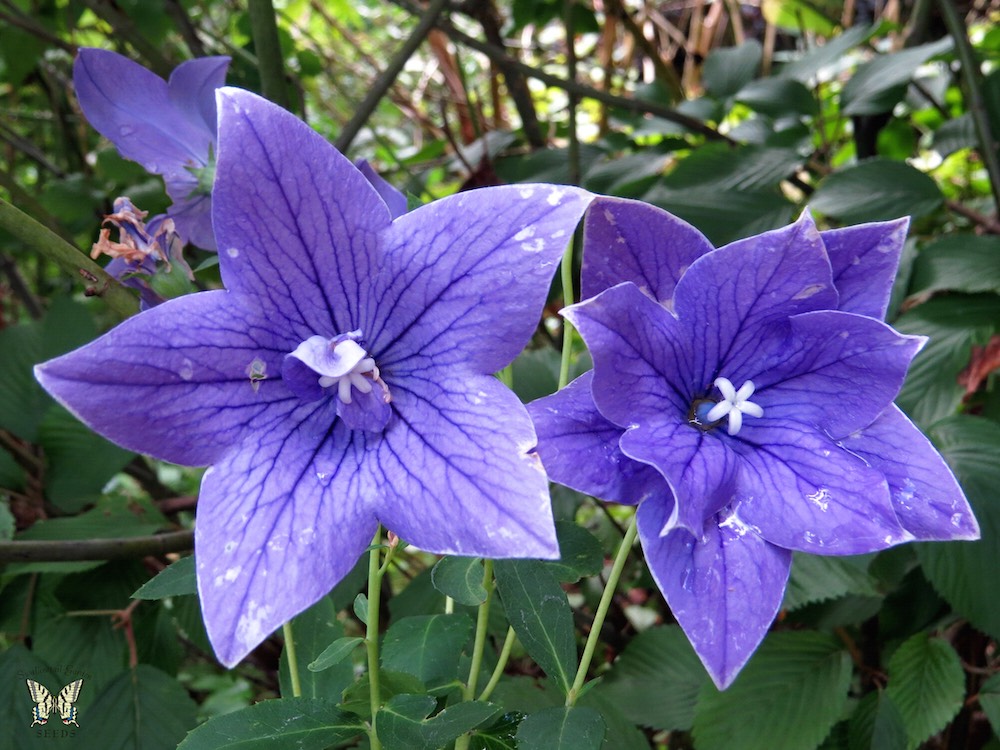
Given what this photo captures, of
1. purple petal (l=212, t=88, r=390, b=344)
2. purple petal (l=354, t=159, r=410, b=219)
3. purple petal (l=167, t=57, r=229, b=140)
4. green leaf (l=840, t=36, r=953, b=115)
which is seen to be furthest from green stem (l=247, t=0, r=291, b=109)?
green leaf (l=840, t=36, r=953, b=115)

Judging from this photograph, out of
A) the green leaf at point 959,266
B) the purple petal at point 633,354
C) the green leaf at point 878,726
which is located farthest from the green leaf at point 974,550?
the purple petal at point 633,354

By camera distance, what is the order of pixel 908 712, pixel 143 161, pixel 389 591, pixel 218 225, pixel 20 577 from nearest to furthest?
pixel 218 225 → pixel 143 161 → pixel 908 712 → pixel 20 577 → pixel 389 591

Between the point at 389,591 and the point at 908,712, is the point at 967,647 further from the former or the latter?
the point at 389,591

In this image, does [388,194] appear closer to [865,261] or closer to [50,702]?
[865,261]

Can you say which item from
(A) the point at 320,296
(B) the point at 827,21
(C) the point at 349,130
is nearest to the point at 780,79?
(B) the point at 827,21

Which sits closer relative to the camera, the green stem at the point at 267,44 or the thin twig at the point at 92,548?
the thin twig at the point at 92,548

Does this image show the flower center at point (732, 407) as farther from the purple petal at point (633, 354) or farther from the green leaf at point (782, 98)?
the green leaf at point (782, 98)

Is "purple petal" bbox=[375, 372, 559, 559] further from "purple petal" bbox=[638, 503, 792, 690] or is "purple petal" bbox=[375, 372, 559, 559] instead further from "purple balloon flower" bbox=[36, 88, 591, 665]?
"purple petal" bbox=[638, 503, 792, 690]
